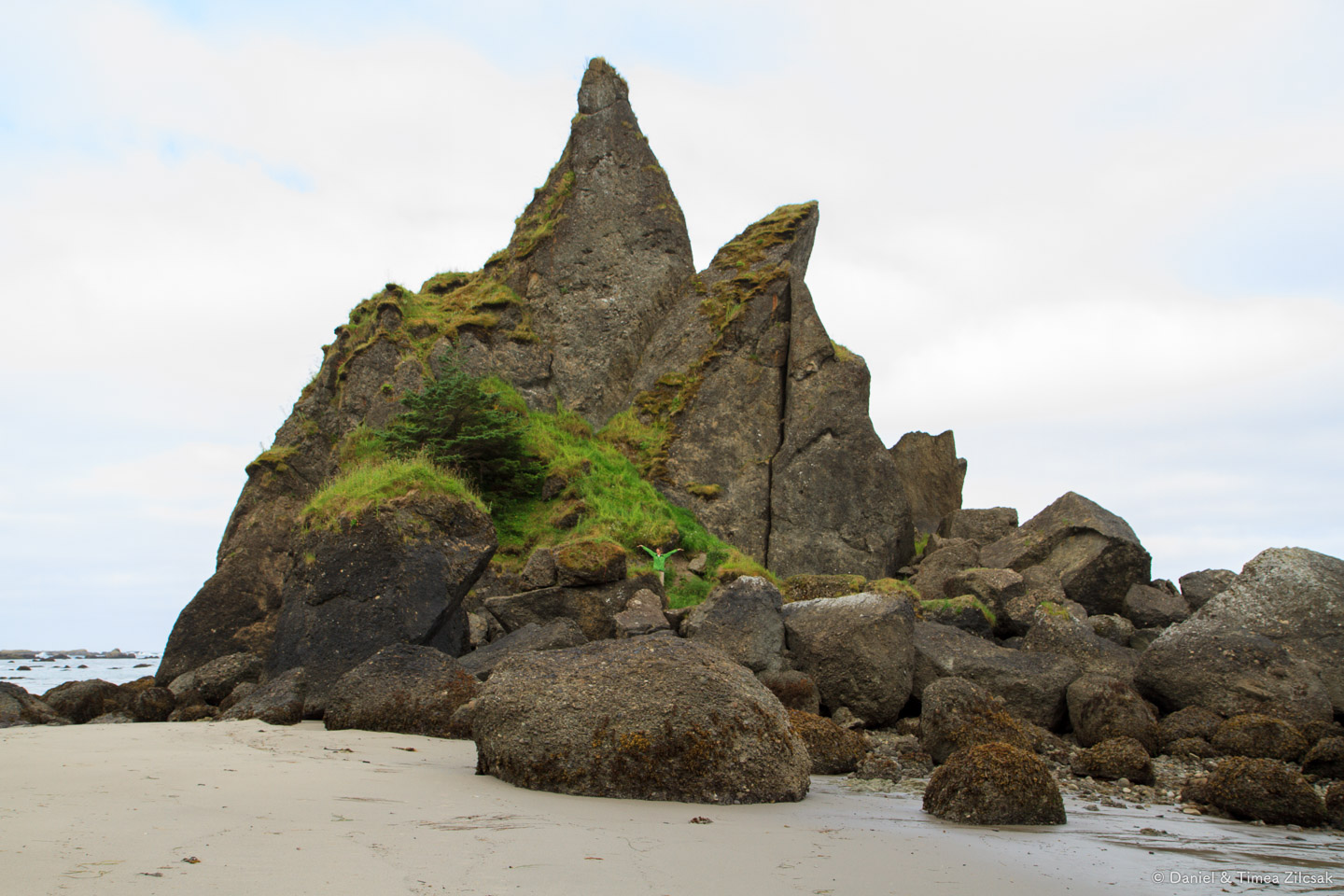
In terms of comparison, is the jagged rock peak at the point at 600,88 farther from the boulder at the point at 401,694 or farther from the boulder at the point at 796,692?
the boulder at the point at 401,694

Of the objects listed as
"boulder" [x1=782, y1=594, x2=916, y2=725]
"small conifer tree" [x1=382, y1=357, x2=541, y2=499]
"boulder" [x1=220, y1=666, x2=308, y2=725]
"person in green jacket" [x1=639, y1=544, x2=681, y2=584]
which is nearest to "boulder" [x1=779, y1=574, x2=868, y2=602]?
"person in green jacket" [x1=639, y1=544, x2=681, y2=584]

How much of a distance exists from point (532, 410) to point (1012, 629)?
1290cm

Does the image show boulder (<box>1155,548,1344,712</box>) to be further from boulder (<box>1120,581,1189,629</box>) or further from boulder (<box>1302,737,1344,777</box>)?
boulder (<box>1120,581,1189,629</box>)

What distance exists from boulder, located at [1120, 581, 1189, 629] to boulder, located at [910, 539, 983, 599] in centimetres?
296

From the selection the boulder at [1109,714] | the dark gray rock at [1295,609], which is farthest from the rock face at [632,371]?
the boulder at [1109,714]

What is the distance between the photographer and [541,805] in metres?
5.10

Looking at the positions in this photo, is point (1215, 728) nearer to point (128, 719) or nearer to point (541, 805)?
point (541, 805)

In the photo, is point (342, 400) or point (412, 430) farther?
point (342, 400)

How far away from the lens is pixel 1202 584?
18.6m

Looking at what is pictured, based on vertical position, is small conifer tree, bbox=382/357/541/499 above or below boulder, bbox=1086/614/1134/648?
above

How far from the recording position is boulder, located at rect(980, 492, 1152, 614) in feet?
56.8

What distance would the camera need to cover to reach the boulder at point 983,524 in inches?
873

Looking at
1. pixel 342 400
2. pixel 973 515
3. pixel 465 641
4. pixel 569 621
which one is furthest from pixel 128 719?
pixel 973 515

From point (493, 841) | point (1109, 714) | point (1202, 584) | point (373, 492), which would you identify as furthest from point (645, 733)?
point (1202, 584)
